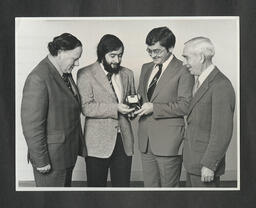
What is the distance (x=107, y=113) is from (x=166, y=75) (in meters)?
0.43

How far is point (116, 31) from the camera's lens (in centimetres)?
298

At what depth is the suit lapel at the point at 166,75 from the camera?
2961mm

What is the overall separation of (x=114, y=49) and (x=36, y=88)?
534 mm

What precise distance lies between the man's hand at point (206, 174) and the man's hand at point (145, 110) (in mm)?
480

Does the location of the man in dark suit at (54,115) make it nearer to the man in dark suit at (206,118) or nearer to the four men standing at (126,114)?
the four men standing at (126,114)

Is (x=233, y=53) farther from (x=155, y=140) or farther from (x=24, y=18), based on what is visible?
(x=24, y=18)

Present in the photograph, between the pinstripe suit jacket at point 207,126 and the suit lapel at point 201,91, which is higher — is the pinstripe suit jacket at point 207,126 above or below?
below

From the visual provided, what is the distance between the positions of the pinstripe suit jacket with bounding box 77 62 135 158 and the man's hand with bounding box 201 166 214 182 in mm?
462

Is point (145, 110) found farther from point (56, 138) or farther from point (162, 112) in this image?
point (56, 138)

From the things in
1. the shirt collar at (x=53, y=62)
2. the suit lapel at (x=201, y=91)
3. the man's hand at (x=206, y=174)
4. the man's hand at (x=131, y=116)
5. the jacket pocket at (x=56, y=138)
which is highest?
the shirt collar at (x=53, y=62)

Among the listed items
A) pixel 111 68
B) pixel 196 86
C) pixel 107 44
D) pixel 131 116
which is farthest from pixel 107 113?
pixel 196 86

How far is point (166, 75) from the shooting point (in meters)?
2.97

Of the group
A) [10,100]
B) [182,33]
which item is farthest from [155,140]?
[10,100]

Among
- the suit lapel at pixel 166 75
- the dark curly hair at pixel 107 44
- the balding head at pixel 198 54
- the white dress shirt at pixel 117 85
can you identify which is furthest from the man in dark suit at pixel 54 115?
the balding head at pixel 198 54
